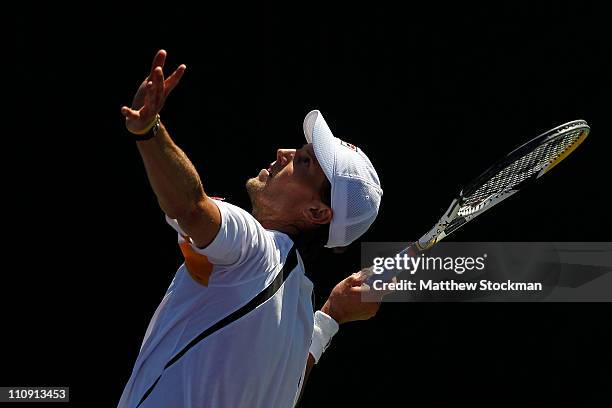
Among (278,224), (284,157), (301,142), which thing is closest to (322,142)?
(284,157)

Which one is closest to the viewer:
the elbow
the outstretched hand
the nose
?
the outstretched hand

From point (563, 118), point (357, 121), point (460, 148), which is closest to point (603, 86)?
point (563, 118)

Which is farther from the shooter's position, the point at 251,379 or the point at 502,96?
the point at 502,96

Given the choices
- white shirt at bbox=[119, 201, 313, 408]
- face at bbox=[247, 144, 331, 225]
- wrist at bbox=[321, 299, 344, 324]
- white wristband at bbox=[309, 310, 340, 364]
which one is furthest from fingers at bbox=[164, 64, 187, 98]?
wrist at bbox=[321, 299, 344, 324]

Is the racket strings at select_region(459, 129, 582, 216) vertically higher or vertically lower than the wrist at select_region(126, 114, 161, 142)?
lower

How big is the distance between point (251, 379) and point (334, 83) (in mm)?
2293

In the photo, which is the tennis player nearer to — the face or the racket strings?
the face

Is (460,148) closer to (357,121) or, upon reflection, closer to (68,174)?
(357,121)

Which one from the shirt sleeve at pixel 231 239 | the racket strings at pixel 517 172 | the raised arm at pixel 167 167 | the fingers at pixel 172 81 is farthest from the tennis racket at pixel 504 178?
the fingers at pixel 172 81

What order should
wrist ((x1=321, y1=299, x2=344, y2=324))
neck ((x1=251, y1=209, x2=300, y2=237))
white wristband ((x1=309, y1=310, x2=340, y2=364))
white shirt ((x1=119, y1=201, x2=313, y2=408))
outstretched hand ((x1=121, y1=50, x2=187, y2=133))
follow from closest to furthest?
outstretched hand ((x1=121, y1=50, x2=187, y2=133)) → white shirt ((x1=119, y1=201, x2=313, y2=408)) → neck ((x1=251, y1=209, x2=300, y2=237)) → white wristband ((x1=309, y1=310, x2=340, y2=364)) → wrist ((x1=321, y1=299, x2=344, y2=324))

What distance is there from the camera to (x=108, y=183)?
5.06 metres

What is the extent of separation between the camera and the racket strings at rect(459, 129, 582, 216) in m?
3.88

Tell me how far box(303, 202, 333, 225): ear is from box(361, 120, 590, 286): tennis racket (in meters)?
0.54

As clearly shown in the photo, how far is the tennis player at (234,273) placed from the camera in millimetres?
2658
